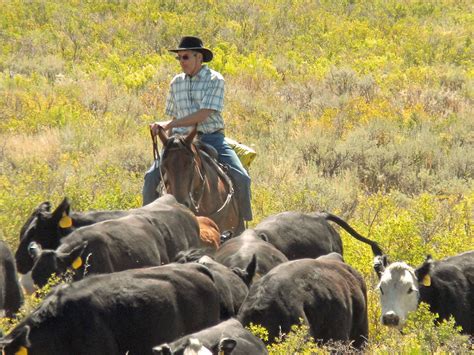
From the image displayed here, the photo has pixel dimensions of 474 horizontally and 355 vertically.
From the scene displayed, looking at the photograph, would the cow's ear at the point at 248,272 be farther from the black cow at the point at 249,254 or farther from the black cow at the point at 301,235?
the black cow at the point at 301,235

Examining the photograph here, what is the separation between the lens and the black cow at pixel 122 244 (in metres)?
9.65

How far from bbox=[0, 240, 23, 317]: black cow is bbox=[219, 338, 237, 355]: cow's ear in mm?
4054

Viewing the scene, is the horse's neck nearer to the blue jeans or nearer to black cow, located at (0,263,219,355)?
the blue jeans

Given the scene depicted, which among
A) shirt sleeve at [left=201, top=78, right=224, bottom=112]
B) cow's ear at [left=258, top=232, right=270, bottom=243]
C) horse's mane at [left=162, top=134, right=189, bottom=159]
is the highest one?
shirt sleeve at [left=201, top=78, right=224, bottom=112]

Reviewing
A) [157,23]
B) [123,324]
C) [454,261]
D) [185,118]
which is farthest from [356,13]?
[123,324]

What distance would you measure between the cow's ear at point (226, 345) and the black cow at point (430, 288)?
3.15 metres

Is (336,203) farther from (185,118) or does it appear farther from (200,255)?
(200,255)

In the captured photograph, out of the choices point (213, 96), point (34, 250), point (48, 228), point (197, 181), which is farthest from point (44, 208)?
point (213, 96)

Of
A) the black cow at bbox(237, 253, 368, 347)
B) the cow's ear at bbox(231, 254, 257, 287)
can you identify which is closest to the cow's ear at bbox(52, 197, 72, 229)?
the cow's ear at bbox(231, 254, 257, 287)

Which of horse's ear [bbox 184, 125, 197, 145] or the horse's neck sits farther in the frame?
the horse's neck

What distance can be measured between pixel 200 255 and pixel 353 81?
1726 cm

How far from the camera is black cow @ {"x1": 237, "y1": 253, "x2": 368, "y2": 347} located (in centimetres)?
928

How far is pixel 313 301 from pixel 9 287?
294 centimetres

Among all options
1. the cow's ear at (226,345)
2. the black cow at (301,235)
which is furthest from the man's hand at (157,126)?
the cow's ear at (226,345)
